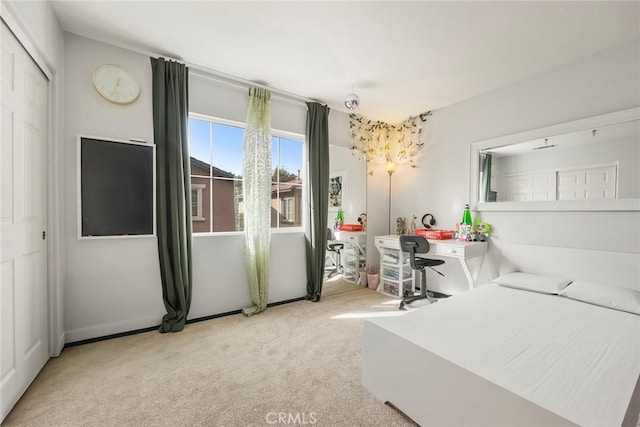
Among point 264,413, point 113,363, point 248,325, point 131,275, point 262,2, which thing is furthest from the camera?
point 248,325

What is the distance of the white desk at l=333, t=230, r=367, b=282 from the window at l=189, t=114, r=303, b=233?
3.71 ft

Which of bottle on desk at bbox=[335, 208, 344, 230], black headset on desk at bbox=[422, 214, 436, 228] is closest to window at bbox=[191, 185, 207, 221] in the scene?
bottle on desk at bbox=[335, 208, 344, 230]

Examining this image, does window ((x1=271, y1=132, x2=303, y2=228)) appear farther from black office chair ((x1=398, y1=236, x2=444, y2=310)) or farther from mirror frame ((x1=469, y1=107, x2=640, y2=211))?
mirror frame ((x1=469, y1=107, x2=640, y2=211))

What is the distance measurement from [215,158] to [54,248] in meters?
1.54

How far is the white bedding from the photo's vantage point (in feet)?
3.51

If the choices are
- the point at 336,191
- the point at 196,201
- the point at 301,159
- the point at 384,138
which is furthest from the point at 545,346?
the point at 384,138

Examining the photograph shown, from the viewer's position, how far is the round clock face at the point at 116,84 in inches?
88.9

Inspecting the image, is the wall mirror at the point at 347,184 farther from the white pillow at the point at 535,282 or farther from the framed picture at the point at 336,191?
the white pillow at the point at 535,282

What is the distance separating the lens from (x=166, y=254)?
2486 millimetres

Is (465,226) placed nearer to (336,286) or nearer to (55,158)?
(336,286)

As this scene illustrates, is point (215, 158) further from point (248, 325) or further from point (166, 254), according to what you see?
point (248, 325)

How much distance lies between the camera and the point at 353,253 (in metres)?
4.07

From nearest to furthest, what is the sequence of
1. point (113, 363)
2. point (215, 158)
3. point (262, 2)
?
point (262, 2), point (113, 363), point (215, 158)

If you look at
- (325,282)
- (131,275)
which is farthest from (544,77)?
(131,275)
